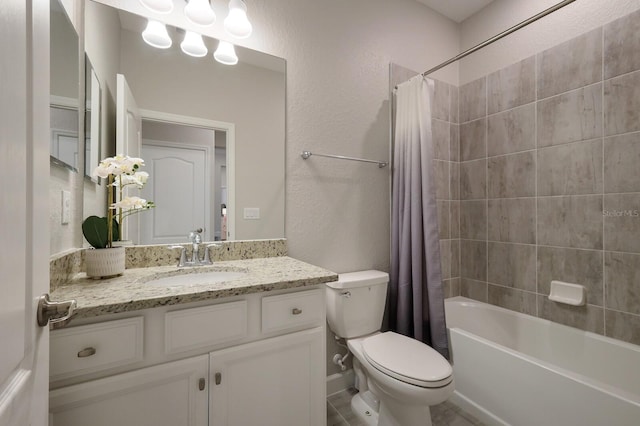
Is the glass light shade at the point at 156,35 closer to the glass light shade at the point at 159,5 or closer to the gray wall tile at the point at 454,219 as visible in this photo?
the glass light shade at the point at 159,5

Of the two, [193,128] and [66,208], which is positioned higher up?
[193,128]

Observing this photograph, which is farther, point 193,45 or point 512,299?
point 512,299

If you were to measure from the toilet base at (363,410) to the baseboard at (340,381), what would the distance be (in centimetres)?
12

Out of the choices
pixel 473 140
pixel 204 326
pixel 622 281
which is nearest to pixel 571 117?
pixel 473 140

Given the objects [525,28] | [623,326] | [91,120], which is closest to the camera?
[91,120]

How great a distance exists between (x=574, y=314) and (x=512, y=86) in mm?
1566

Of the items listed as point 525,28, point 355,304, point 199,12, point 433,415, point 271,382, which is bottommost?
point 433,415

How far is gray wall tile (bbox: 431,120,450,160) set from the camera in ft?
7.29

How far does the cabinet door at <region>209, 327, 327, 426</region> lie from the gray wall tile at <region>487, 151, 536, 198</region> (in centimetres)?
172

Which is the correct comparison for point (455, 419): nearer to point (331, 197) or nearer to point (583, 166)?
point (331, 197)

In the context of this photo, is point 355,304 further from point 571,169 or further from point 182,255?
point 571,169

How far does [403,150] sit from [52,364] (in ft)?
6.23

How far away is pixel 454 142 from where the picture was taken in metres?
2.32

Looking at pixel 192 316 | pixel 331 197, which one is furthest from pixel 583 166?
pixel 192 316
